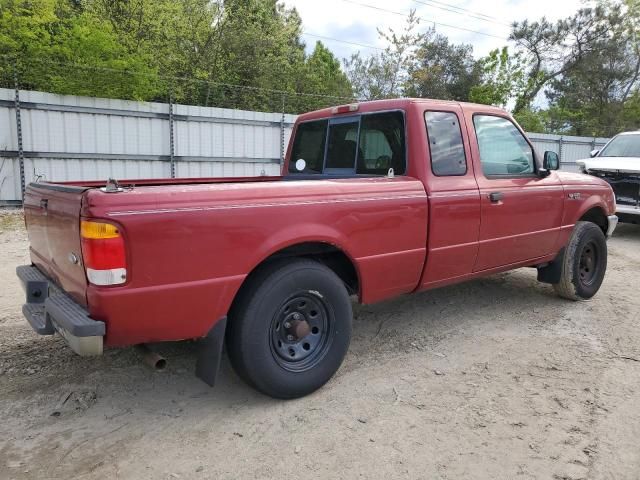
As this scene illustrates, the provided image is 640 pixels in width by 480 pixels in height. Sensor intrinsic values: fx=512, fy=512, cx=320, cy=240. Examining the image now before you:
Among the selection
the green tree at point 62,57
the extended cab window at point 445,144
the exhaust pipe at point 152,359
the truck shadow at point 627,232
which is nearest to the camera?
the exhaust pipe at point 152,359

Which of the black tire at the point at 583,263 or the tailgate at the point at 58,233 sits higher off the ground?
the tailgate at the point at 58,233

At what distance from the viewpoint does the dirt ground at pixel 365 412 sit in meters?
2.55

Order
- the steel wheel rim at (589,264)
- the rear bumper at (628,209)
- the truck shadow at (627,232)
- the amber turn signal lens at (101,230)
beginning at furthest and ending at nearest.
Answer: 1. the truck shadow at (627,232)
2. the rear bumper at (628,209)
3. the steel wheel rim at (589,264)
4. the amber turn signal lens at (101,230)

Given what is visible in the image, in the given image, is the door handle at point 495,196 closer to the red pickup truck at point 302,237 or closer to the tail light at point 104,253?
Result: the red pickup truck at point 302,237

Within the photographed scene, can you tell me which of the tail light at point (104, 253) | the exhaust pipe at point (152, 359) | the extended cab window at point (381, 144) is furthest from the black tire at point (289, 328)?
the extended cab window at point (381, 144)

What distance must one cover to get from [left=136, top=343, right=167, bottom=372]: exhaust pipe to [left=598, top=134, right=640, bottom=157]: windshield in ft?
33.5

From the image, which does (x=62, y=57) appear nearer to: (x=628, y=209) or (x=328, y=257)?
(x=328, y=257)

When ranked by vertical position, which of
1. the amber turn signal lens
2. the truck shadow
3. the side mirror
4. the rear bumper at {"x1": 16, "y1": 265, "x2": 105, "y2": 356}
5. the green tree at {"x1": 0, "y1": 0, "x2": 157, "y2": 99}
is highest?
the green tree at {"x1": 0, "y1": 0, "x2": 157, "y2": 99}

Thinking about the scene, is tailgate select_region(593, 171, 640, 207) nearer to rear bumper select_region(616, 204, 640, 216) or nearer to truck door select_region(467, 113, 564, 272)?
rear bumper select_region(616, 204, 640, 216)

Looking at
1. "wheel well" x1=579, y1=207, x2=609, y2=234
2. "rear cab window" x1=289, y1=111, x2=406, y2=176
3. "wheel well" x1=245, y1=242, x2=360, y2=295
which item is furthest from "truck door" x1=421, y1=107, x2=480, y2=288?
"wheel well" x1=579, y1=207, x2=609, y2=234

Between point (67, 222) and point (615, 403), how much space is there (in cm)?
341

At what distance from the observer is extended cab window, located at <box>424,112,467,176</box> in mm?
3875

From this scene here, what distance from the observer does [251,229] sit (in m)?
2.80

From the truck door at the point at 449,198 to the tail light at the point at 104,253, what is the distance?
7.13ft
